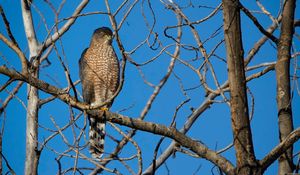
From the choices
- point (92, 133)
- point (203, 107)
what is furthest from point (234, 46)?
point (92, 133)

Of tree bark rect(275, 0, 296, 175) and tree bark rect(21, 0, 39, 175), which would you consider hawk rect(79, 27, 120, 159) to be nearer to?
tree bark rect(21, 0, 39, 175)

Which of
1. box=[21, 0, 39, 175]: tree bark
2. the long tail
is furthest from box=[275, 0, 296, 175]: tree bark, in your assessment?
the long tail

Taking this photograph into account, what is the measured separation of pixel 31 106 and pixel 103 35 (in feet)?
5.77

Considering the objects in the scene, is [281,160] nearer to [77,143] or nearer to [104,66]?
[77,143]

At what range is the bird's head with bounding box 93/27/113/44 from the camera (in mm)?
6191

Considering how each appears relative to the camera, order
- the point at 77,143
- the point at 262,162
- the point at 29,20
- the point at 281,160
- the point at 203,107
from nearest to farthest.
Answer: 1. the point at 262,162
2. the point at 281,160
3. the point at 77,143
4. the point at 29,20
5. the point at 203,107

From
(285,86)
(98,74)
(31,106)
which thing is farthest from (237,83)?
(98,74)

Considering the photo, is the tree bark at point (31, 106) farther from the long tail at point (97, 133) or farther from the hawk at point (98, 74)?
the long tail at point (97, 133)

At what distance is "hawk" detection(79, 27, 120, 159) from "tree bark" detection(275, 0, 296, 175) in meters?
2.83

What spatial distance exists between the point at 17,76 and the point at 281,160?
1.76 m

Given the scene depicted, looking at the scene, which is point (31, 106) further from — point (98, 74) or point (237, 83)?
point (237, 83)

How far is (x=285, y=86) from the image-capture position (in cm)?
343

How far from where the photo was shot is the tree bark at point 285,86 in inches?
129

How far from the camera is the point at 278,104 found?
11.3 feet
